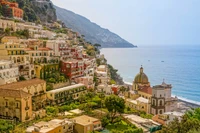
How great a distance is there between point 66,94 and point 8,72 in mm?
10092

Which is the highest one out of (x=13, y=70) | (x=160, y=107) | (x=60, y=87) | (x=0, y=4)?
(x=0, y=4)

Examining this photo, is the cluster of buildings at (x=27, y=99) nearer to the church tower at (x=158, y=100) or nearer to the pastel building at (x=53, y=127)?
the pastel building at (x=53, y=127)

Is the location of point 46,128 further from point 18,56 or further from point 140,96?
point 140,96

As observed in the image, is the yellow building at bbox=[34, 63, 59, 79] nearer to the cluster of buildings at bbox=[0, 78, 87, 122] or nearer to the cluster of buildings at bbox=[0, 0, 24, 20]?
the cluster of buildings at bbox=[0, 78, 87, 122]

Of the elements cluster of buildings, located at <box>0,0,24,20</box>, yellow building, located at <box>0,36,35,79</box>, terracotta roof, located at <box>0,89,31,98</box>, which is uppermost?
cluster of buildings, located at <box>0,0,24,20</box>

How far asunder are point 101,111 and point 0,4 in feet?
155

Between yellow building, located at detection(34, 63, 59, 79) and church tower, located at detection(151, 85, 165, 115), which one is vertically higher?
yellow building, located at detection(34, 63, 59, 79)

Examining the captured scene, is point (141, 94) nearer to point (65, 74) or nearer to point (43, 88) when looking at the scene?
point (65, 74)

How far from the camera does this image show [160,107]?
52.5 meters

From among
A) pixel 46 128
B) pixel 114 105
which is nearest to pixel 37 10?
pixel 114 105

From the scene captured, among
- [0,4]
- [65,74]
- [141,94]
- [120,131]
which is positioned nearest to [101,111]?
[120,131]

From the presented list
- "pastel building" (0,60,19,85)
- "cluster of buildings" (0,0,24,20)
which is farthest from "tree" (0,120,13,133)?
"cluster of buildings" (0,0,24,20)

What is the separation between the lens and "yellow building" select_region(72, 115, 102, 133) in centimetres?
3406

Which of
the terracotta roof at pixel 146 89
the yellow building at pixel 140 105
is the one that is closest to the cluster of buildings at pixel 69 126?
the yellow building at pixel 140 105
